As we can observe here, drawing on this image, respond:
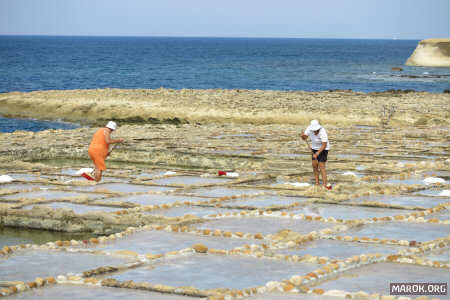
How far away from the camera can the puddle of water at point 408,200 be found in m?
11.5

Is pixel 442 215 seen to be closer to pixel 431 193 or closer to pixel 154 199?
pixel 431 193

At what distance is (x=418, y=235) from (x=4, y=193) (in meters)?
6.94

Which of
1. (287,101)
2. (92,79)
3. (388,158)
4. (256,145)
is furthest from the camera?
(92,79)

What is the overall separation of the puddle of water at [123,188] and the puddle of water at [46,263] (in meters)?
4.55

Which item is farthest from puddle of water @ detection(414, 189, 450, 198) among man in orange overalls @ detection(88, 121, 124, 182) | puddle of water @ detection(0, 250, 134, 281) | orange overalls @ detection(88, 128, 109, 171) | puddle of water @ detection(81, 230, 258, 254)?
puddle of water @ detection(0, 250, 134, 281)

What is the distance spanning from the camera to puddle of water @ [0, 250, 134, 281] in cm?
750

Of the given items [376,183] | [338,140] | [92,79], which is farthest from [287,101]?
[92,79]

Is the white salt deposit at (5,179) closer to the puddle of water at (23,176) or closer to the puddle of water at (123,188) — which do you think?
the puddle of water at (23,176)

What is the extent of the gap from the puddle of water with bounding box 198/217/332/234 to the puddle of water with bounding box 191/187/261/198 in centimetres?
223

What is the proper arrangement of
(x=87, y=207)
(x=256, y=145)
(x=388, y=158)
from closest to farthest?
(x=87, y=207), (x=388, y=158), (x=256, y=145)

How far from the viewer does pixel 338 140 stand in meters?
21.8

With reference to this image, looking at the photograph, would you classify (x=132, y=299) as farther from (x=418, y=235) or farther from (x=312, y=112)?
(x=312, y=112)

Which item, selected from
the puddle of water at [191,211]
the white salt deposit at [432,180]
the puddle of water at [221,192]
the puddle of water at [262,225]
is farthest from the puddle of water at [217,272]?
the white salt deposit at [432,180]

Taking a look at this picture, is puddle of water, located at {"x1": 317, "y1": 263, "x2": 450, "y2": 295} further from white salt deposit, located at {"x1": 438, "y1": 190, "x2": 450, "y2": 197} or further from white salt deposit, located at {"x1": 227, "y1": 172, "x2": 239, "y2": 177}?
white salt deposit, located at {"x1": 227, "y1": 172, "x2": 239, "y2": 177}
